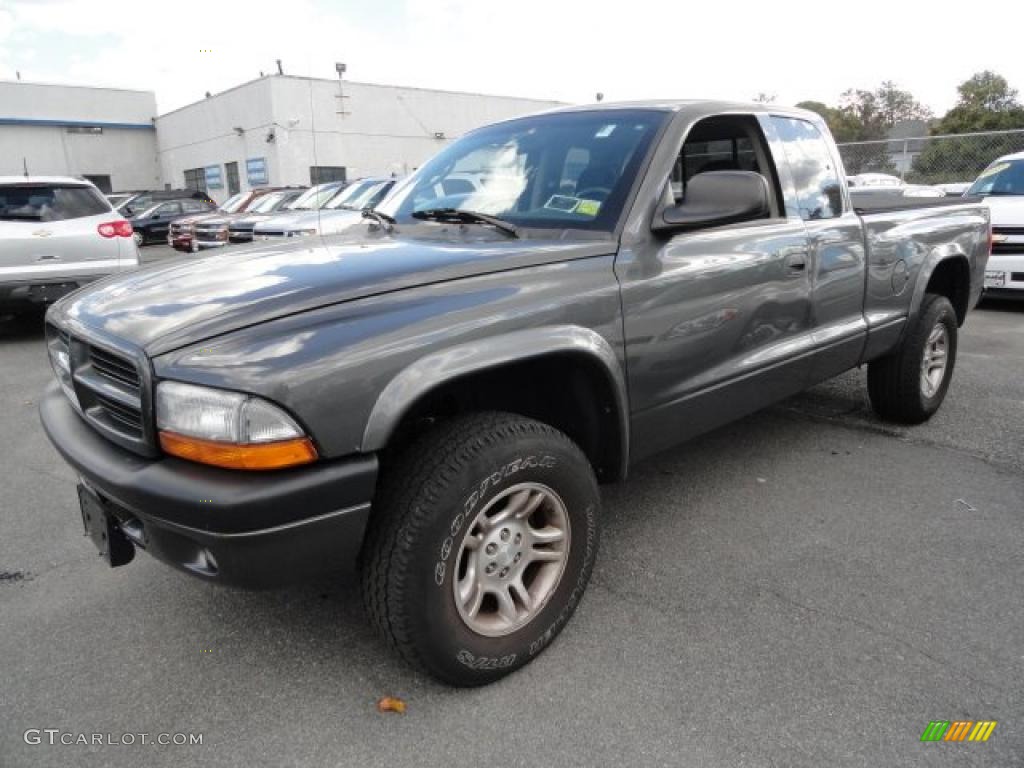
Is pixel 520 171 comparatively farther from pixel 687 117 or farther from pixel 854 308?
pixel 854 308

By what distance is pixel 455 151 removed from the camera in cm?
361

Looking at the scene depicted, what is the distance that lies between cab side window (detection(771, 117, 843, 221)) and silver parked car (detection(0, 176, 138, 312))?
693 cm

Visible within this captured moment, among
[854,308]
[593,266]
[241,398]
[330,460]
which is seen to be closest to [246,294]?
[241,398]

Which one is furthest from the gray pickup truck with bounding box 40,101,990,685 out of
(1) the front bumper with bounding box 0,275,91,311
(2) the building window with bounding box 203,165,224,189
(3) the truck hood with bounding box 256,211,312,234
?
(2) the building window with bounding box 203,165,224,189

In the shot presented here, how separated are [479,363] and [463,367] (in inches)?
2.3

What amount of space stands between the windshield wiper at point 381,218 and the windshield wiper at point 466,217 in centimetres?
13

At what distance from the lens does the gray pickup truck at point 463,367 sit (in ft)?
6.10

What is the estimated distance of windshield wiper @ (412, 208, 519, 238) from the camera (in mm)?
2762

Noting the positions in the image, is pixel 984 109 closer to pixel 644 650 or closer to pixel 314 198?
pixel 314 198

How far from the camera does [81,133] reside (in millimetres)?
40031

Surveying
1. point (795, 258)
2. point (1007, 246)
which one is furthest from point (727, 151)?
point (1007, 246)

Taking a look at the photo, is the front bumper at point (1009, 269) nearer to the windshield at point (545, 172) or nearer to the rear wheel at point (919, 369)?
the rear wheel at point (919, 369)

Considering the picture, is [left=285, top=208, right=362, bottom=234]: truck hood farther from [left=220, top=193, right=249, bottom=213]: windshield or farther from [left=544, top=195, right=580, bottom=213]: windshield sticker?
[left=220, top=193, right=249, bottom=213]: windshield

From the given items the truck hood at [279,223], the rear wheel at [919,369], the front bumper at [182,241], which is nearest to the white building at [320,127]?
the front bumper at [182,241]
